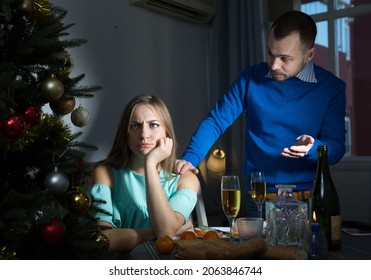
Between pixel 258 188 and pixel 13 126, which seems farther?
pixel 258 188

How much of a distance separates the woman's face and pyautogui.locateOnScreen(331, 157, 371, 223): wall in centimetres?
206

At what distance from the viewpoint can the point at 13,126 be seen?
2.95 ft

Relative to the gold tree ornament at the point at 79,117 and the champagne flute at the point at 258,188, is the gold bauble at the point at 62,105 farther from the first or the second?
the champagne flute at the point at 258,188

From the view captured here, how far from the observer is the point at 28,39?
0.99m

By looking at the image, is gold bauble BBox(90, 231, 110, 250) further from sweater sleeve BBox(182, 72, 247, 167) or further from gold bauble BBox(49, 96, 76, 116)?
sweater sleeve BBox(182, 72, 247, 167)

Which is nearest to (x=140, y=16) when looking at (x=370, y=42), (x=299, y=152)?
(x=370, y=42)

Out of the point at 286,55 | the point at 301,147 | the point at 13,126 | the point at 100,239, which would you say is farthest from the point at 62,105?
the point at 286,55

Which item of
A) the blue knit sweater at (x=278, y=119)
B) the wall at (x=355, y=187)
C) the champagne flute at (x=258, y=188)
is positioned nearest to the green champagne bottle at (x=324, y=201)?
the champagne flute at (x=258, y=188)

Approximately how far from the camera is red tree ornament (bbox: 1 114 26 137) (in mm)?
896

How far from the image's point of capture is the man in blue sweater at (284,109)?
68.7 inches

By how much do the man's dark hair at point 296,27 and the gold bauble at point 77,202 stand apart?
0.99 m

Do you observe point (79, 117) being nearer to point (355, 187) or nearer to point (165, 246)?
point (165, 246)

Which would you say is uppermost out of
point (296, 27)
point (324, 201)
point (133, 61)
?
point (133, 61)

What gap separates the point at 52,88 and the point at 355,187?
2.83 meters
